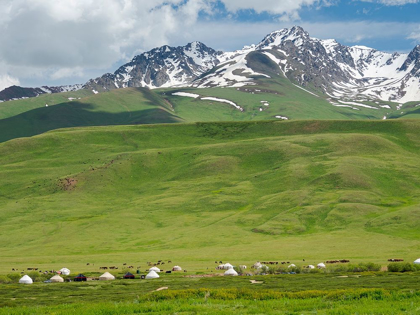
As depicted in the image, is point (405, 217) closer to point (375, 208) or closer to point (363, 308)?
point (375, 208)

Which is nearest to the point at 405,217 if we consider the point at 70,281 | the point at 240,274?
the point at 240,274

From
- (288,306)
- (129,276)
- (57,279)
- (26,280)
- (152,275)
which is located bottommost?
(129,276)

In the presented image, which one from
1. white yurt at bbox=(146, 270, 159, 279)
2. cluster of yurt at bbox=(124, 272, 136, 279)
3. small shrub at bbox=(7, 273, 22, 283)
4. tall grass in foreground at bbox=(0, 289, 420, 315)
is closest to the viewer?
tall grass in foreground at bbox=(0, 289, 420, 315)

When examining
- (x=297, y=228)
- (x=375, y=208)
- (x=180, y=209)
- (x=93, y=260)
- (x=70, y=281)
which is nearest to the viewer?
(x=70, y=281)

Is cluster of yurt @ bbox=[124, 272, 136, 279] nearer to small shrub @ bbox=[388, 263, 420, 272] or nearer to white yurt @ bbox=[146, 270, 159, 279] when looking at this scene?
white yurt @ bbox=[146, 270, 159, 279]

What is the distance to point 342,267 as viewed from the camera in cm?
9556

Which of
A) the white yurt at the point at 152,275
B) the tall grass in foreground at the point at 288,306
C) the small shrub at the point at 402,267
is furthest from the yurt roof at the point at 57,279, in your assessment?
the small shrub at the point at 402,267

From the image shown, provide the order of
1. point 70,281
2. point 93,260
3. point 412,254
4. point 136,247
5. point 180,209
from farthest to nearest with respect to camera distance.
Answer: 1. point 180,209
2. point 136,247
3. point 93,260
4. point 412,254
5. point 70,281

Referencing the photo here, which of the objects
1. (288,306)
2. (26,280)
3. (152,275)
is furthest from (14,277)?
(288,306)

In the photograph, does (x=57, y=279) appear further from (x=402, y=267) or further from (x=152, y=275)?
(x=402, y=267)

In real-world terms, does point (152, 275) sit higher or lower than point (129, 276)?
higher

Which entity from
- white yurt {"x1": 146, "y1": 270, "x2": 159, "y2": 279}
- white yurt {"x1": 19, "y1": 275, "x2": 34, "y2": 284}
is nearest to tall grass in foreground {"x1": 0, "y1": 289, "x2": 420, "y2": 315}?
white yurt {"x1": 146, "y1": 270, "x2": 159, "y2": 279}

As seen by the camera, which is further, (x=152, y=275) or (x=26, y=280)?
(x=152, y=275)

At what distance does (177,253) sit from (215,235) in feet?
83.9
